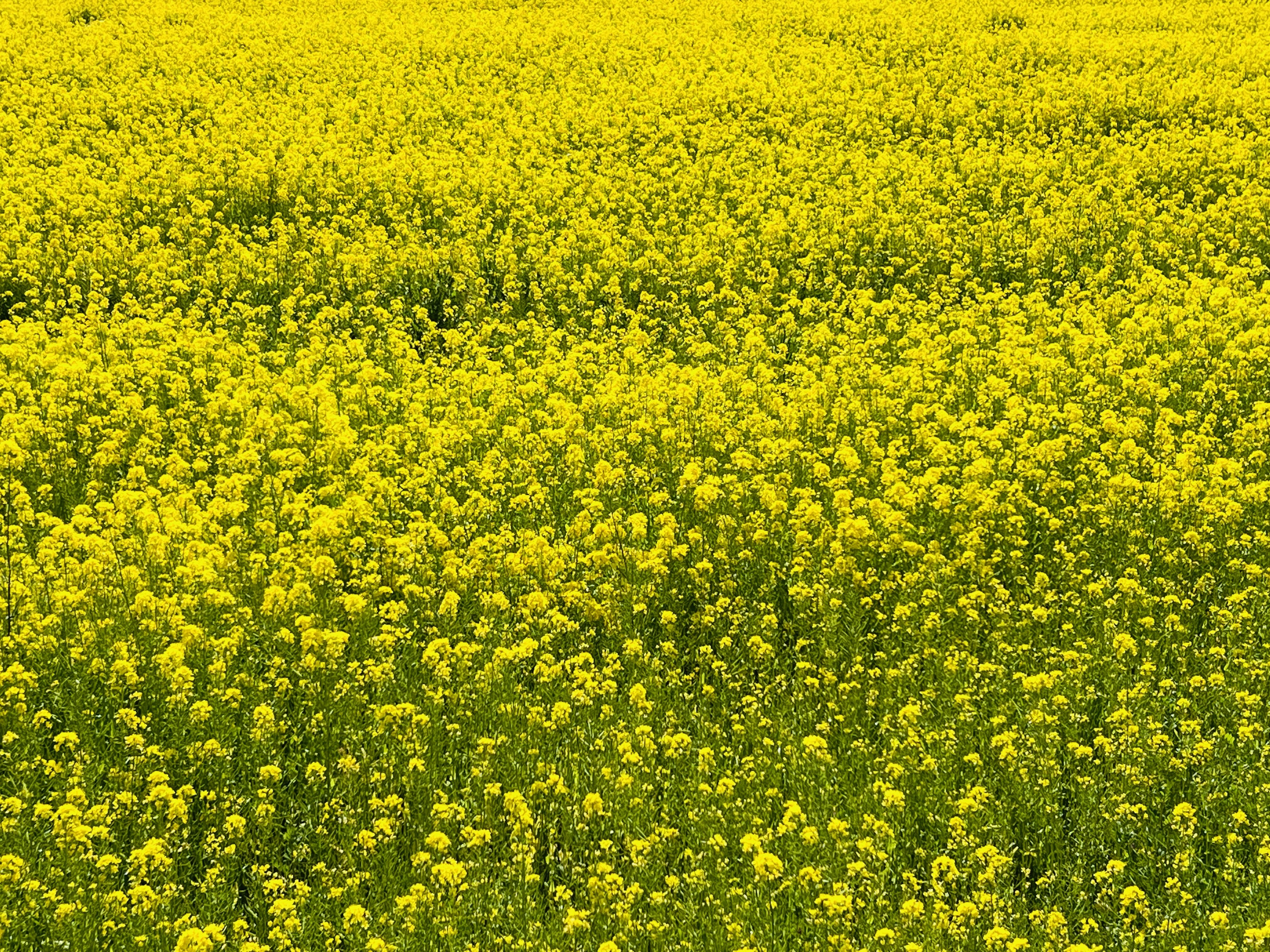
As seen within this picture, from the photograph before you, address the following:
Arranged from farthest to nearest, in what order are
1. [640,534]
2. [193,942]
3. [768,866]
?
[640,534]
[768,866]
[193,942]

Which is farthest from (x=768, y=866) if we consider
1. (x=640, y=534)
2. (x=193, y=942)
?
(x=640, y=534)

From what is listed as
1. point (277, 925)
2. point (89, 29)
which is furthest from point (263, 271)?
point (89, 29)

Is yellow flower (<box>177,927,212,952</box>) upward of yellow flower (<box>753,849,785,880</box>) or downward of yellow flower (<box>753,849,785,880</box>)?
downward

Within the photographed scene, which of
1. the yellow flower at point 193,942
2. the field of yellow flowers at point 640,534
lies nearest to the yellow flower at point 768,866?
the field of yellow flowers at point 640,534

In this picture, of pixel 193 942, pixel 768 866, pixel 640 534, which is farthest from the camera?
pixel 640 534

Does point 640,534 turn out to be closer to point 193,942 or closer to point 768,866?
point 768,866

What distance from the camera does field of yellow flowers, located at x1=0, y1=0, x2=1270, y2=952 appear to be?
17.5 feet

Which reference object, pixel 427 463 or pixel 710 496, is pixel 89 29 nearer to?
pixel 427 463

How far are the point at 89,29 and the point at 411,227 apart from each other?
12601 millimetres

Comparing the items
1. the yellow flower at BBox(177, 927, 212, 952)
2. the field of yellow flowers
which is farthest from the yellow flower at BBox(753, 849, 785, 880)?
the yellow flower at BBox(177, 927, 212, 952)

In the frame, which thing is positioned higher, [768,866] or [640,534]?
[640,534]

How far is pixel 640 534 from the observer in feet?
26.2

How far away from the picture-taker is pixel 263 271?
13320mm

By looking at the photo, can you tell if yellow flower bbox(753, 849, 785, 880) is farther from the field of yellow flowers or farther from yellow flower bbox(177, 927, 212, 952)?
yellow flower bbox(177, 927, 212, 952)
